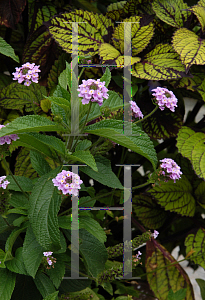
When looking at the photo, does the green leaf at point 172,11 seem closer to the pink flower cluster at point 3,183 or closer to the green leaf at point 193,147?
the green leaf at point 193,147

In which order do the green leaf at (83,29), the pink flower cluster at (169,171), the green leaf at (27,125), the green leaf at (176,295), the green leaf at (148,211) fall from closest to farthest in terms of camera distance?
the green leaf at (27,125), the pink flower cluster at (169,171), the green leaf at (176,295), the green leaf at (83,29), the green leaf at (148,211)

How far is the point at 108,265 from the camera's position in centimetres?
80

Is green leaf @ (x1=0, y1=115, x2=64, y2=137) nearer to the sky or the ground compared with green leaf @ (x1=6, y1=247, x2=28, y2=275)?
nearer to the sky

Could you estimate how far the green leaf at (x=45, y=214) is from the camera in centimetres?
51

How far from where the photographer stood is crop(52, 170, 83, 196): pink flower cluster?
0.49 m

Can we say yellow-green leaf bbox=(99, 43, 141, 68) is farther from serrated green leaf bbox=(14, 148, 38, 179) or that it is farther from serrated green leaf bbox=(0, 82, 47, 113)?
serrated green leaf bbox=(14, 148, 38, 179)

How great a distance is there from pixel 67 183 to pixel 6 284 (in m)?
0.26

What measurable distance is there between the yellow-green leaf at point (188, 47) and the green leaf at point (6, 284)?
0.62 metres

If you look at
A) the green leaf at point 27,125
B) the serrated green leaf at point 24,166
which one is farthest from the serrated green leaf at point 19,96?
the green leaf at point 27,125

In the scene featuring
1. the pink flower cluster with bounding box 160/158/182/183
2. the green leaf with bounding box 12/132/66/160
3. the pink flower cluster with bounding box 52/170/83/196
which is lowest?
the pink flower cluster with bounding box 160/158/182/183

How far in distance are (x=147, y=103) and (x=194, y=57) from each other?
0.66 feet

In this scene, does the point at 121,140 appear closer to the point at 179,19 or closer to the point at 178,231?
the point at 179,19

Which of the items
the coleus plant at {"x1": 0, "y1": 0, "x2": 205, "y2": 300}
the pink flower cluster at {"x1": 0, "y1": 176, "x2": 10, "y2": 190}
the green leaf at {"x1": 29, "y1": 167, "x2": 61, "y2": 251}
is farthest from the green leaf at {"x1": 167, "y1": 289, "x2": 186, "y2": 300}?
the pink flower cluster at {"x1": 0, "y1": 176, "x2": 10, "y2": 190}

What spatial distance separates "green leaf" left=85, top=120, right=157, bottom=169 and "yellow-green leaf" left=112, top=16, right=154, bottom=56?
0.38m
